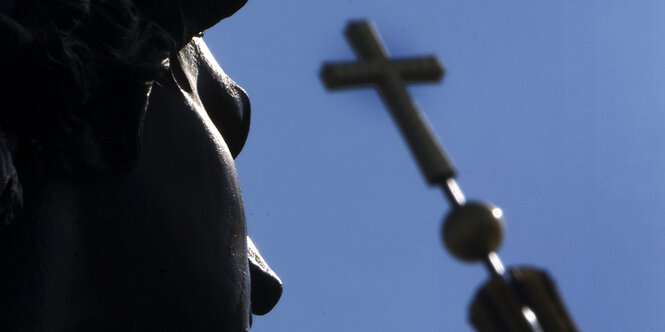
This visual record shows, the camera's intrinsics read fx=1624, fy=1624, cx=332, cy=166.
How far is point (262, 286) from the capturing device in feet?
14.2

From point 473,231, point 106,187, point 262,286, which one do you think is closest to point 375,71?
point 473,231

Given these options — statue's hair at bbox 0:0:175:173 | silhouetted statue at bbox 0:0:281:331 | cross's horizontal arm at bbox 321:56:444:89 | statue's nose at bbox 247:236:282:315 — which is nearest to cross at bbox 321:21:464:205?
cross's horizontal arm at bbox 321:56:444:89

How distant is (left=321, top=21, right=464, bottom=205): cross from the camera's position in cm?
532

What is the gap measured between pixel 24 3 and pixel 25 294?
0.63 metres

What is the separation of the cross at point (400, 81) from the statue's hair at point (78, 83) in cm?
165

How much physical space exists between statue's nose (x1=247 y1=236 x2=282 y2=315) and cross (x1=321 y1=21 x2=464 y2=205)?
0.97 meters

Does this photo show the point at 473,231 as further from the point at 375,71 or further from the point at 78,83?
the point at 78,83

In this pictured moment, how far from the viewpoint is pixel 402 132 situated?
539 centimetres

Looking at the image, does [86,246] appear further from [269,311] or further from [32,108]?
[269,311]

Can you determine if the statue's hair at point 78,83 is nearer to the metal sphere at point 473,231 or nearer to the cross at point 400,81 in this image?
the cross at point 400,81

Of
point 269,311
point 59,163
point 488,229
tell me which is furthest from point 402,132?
point 59,163

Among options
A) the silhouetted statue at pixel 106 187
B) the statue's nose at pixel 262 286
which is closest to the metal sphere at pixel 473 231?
the statue's nose at pixel 262 286

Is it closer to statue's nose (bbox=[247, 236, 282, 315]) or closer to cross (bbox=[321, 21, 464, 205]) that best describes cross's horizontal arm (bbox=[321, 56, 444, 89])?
cross (bbox=[321, 21, 464, 205])

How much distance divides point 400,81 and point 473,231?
60 centimetres
